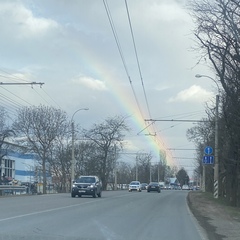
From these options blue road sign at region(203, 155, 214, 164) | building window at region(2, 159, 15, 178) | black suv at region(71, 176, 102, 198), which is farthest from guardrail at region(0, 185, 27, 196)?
building window at region(2, 159, 15, 178)

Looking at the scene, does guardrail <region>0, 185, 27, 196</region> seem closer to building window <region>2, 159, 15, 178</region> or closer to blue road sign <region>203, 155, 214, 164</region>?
blue road sign <region>203, 155, 214, 164</region>

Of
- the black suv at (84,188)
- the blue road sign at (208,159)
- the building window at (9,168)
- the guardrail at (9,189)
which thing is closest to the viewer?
the black suv at (84,188)

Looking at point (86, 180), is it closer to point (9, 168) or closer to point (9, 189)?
point (9, 189)

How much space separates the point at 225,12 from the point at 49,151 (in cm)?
4428

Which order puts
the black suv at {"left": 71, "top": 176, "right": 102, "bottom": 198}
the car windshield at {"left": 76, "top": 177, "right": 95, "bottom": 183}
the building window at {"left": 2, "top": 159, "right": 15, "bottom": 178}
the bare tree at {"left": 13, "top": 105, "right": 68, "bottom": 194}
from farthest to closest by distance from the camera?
the building window at {"left": 2, "top": 159, "right": 15, "bottom": 178}
the bare tree at {"left": 13, "top": 105, "right": 68, "bottom": 194}
the car windshield at {"left": 76, "top": 177, "right": 95, "bottom": 183}
the black suv at {"left": 71, "top": 176, "right": 102, "bottom": 198}

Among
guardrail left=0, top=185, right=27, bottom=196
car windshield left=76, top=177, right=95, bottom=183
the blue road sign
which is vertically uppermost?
the blue road sign

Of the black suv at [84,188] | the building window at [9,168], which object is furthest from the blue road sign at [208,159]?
the building window at [9,168]

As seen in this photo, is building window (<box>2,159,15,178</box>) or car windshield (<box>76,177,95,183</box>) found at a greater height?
building window (<box>2,159,15,178</box>)

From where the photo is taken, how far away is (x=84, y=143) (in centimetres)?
7900

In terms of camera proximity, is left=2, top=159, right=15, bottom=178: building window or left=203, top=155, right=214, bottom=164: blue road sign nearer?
left=203, top=155, right=214, bottom=164: blue road sign

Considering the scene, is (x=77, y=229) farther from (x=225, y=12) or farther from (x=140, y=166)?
(x=140, y=166)

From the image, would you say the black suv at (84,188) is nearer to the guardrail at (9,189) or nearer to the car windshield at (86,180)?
the car windshield at (86,180)

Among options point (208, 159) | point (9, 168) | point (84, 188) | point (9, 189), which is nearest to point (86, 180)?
point (84, 188)

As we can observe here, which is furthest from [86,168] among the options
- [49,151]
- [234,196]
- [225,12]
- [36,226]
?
[36,226]
